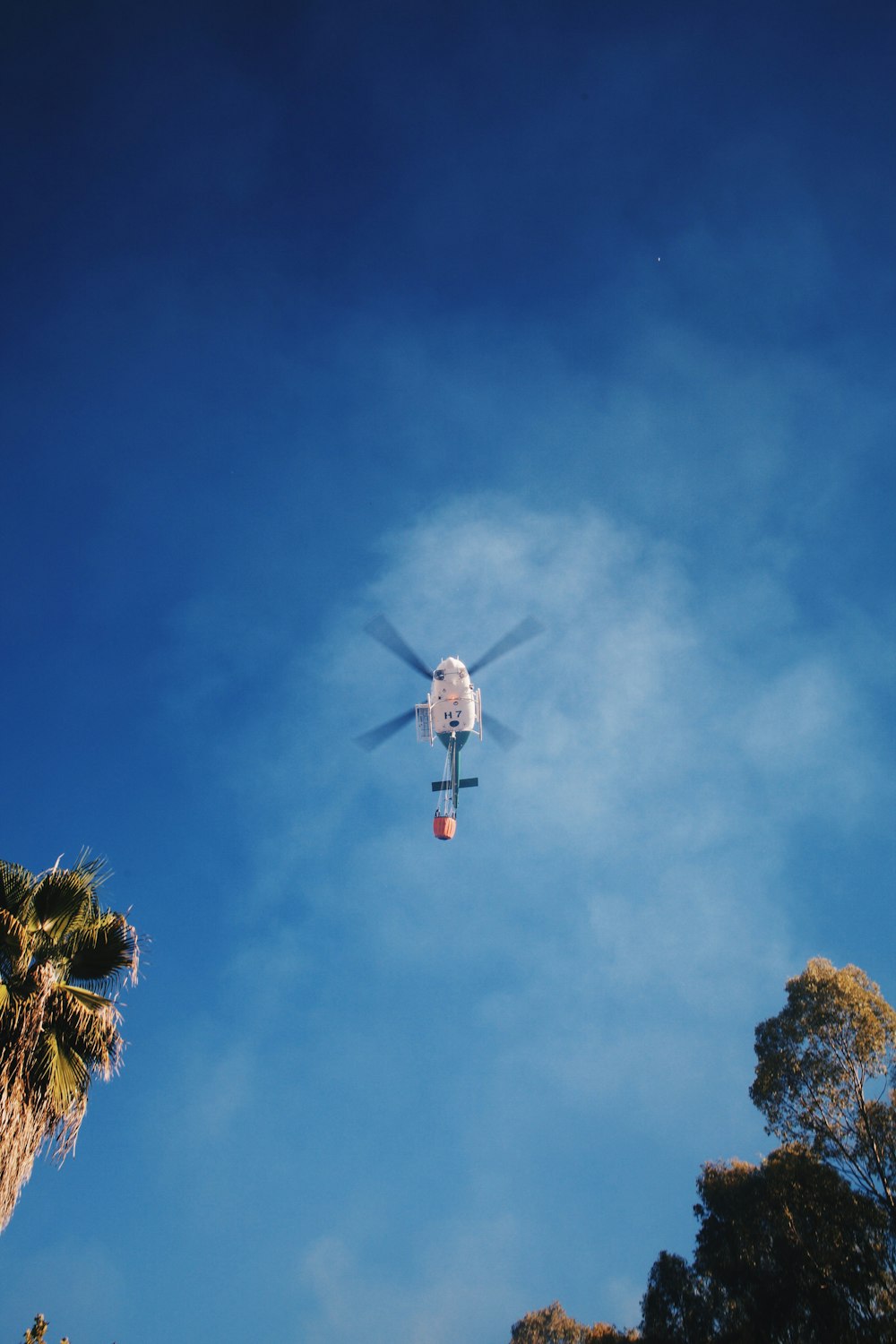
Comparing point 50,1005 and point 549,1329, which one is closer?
point 50,1005

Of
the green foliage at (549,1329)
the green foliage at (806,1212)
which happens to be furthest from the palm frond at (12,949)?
the green foliage at (549,1329)

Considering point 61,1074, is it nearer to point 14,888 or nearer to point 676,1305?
point 14,888

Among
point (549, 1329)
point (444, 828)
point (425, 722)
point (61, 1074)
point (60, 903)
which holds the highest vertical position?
point (425, 722)

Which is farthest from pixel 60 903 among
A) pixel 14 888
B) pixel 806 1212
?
pixel 806 1212

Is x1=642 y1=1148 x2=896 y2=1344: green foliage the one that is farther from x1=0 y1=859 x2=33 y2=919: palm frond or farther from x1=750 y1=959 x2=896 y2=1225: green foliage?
x1=0 y1=859 x2=33 y2=919: palm frond

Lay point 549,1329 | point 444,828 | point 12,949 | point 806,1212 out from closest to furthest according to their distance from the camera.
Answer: point 12,949, point 806,1212, point 549,1329, point 444,828

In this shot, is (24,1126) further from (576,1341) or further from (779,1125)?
(576,1341)

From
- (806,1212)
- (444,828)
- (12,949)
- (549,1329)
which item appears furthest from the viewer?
(444,828)

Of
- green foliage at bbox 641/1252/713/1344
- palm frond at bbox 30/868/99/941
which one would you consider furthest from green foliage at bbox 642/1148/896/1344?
palm frond at bbox 30/868/99/941

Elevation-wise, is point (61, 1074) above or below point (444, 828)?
below
